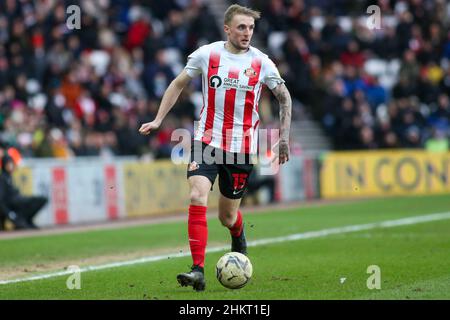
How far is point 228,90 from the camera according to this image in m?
9.46

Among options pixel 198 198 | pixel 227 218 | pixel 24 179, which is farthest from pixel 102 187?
pixel 198 198

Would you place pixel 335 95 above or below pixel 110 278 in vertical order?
above

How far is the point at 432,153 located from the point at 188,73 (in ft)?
59.3

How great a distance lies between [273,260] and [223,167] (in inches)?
100

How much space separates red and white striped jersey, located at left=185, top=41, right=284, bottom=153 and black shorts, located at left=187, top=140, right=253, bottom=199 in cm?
7

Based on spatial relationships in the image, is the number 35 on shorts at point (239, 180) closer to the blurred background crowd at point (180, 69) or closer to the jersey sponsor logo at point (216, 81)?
the jersey sponsor logo at point (216, 81)

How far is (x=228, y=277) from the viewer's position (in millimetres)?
8953

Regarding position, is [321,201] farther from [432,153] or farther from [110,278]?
[110,278]

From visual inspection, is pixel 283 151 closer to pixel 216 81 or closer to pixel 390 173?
pixel 216 81

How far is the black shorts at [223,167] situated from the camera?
9.26 metres

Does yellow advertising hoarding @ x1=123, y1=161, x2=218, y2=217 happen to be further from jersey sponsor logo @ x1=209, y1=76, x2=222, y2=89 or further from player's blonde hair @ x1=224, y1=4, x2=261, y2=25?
player's blonde hair @ x1=224, y1=4, x2=261, y2=25

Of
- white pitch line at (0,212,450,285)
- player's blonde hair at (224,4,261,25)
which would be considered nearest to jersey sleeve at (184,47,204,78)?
player's blonde hair at (224,4,261,25)

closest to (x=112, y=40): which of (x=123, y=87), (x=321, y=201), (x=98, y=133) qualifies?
(x=123, y=87)

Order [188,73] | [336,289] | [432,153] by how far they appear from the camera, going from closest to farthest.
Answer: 1. [336,289]
2. [188,73]
3. [432,153]
